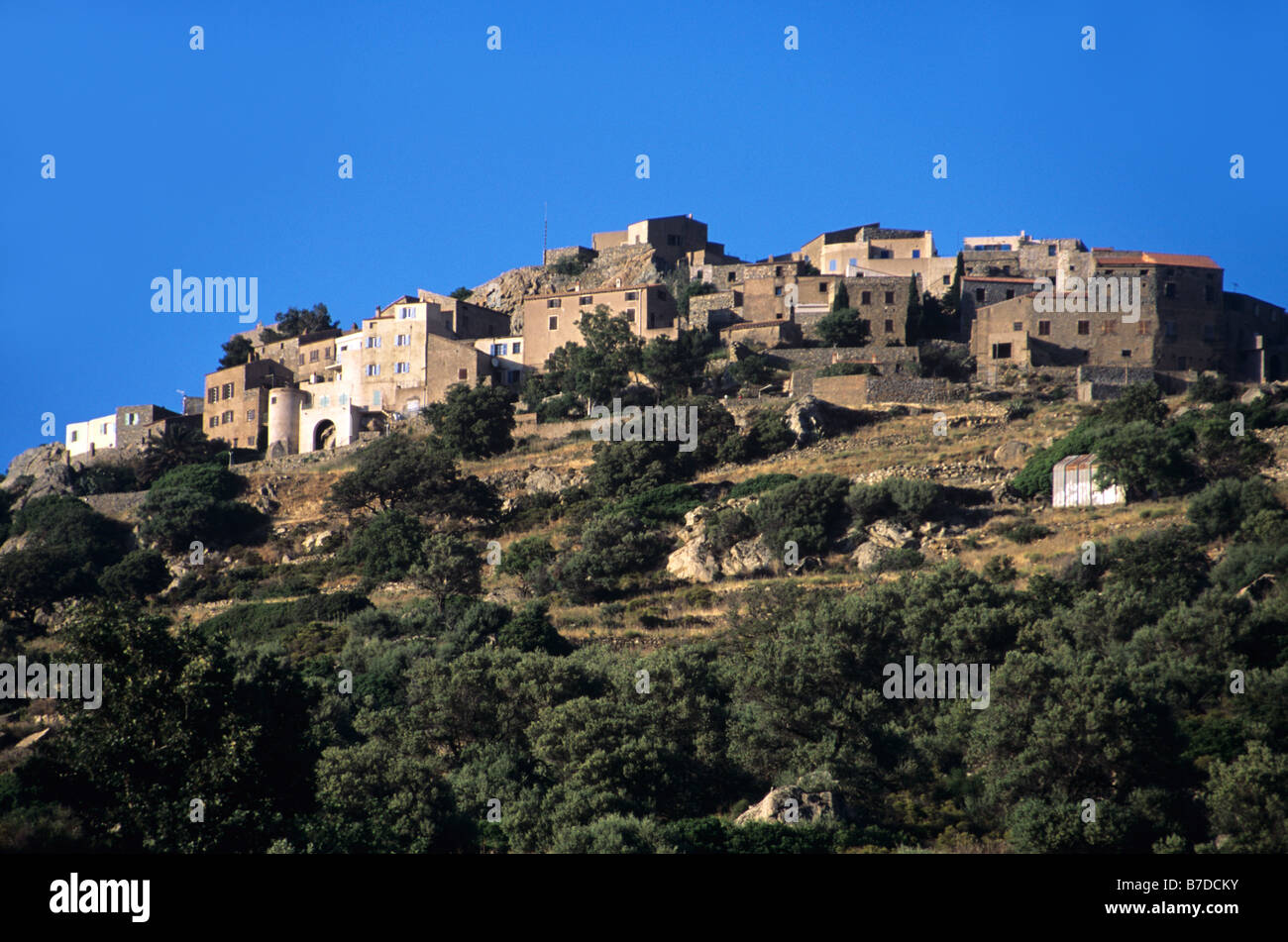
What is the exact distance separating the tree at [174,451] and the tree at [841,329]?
93.9 ft

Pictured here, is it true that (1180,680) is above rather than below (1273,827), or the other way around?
above

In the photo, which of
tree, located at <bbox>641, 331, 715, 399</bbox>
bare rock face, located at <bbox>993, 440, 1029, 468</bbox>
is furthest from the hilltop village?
bare rock face, located at <bbox>993, 440, 1029, 468</bbox>

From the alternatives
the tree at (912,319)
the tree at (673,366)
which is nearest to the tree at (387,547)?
the tree at (673,366)

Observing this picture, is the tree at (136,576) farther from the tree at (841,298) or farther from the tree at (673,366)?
the tree at (841,298)

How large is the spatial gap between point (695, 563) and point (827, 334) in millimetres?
22384

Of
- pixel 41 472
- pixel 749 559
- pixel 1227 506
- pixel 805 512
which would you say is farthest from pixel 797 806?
pixel 41 472

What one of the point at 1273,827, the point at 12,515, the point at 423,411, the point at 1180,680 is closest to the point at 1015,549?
the point at 1180,680

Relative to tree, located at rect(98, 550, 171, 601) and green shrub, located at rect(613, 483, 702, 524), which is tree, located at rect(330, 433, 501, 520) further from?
tree, located at rect(98, 550, 171, 601)

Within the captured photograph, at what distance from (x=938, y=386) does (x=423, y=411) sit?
22489mm
